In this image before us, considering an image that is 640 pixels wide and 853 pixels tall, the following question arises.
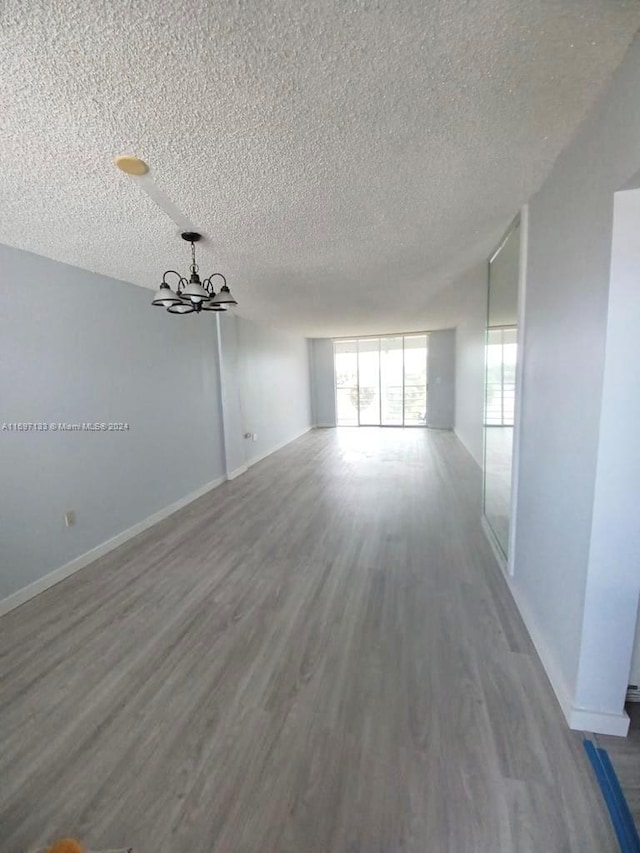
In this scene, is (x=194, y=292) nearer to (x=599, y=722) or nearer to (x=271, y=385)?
(x=599, y=722)

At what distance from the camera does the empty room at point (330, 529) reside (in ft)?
3.28

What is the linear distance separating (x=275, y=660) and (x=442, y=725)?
83cm

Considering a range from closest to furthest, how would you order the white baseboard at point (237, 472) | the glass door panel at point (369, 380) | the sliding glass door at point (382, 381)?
the white baseboard at point (237, 472) < the sliding glass door at point (382, 381) < the glass door panel at point (369, 380)

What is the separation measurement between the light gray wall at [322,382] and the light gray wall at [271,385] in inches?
13.7

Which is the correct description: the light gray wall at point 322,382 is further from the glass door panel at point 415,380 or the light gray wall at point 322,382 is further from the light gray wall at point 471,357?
the light gray wall at point 471,357

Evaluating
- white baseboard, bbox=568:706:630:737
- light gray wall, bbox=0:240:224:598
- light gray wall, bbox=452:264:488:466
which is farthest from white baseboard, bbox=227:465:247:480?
white baseboard, bbox=568:706:630:737

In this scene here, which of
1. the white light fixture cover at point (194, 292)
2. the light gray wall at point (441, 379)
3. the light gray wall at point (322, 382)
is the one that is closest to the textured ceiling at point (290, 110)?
the white light fixture cover at point (194, 292)

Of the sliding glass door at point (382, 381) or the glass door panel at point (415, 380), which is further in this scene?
the sliding glass door at point (382, 381)

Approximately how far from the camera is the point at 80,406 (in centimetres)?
267

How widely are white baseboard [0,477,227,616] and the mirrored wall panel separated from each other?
3267mm

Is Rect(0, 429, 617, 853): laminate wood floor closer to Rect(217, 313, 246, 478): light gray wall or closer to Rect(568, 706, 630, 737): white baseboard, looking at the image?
Rect(568, 706, 630, 737): white baseboard

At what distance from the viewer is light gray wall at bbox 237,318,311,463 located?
545 cm

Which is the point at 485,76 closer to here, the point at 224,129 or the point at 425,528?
the point at 224,129

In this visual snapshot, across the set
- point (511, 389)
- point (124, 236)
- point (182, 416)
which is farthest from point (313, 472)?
point (124, 236)
